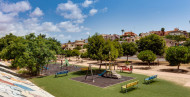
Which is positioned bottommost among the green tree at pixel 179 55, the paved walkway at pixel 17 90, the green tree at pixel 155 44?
the paved walkway at pixel 17 90

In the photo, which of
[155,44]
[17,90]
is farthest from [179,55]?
[17,90]

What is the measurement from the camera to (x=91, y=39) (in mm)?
25594

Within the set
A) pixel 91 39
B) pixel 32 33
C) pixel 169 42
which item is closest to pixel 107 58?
pixel 91 39

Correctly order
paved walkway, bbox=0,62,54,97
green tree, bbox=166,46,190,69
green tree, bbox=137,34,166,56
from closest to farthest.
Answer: paved walkway, bbox=0,62,54,97 → green tree, bbox=166,46,190,69 → green tree, bbox=137,34,166,56

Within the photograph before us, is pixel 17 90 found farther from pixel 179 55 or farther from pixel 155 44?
Result: pixel 155 44

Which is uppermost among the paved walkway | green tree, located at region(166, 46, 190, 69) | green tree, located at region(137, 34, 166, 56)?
green tree, located at region(137, 34, 166, 56)

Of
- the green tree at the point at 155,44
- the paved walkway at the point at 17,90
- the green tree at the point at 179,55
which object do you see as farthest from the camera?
the green tree at the point at 155,44

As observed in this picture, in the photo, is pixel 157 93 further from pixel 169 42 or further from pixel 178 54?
pixel 169 42

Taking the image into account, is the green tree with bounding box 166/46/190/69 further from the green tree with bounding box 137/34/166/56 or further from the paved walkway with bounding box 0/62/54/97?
the paved walkway with bounding box 0/62/54/97

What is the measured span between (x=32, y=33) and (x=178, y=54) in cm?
2786

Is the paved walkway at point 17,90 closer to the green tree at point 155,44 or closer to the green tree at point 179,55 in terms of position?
the green tree at point 179,55

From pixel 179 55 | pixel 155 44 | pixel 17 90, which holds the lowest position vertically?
pixel 17 90

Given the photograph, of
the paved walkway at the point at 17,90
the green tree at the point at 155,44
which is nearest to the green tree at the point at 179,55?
the green tree at the point at 155,44

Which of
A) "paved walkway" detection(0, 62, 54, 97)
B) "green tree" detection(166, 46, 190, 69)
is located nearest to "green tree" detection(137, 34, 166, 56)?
Answer: "green tree" detection(166, 46, 190, 69)
